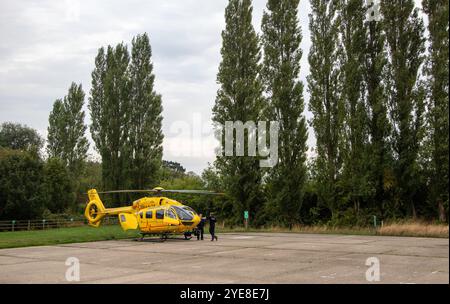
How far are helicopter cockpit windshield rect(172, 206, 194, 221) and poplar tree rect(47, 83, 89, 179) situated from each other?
95.6 feet

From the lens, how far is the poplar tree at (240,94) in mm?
32312

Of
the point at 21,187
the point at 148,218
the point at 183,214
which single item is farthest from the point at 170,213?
the point at 21,187

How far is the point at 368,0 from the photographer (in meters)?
30.8

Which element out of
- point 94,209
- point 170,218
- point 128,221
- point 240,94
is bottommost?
point 128,221

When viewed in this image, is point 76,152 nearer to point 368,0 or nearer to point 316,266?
point 368,0

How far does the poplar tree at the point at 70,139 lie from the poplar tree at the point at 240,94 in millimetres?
20865

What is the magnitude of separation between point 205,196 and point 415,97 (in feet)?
64.2

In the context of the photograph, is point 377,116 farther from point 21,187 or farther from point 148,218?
point 21,187

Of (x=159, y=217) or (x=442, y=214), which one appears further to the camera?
(x=442, y=214)

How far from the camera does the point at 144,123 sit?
40281 millimetres

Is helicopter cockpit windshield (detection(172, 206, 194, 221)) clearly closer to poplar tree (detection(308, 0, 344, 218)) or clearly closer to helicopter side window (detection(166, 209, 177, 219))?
helicopter side window (detection(166, 209, 177, 219))

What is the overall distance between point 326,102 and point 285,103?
281 centimetres

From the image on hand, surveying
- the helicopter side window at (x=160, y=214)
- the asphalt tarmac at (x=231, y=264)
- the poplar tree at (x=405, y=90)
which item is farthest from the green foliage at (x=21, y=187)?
the poplar tree at (x=405, y=90)
